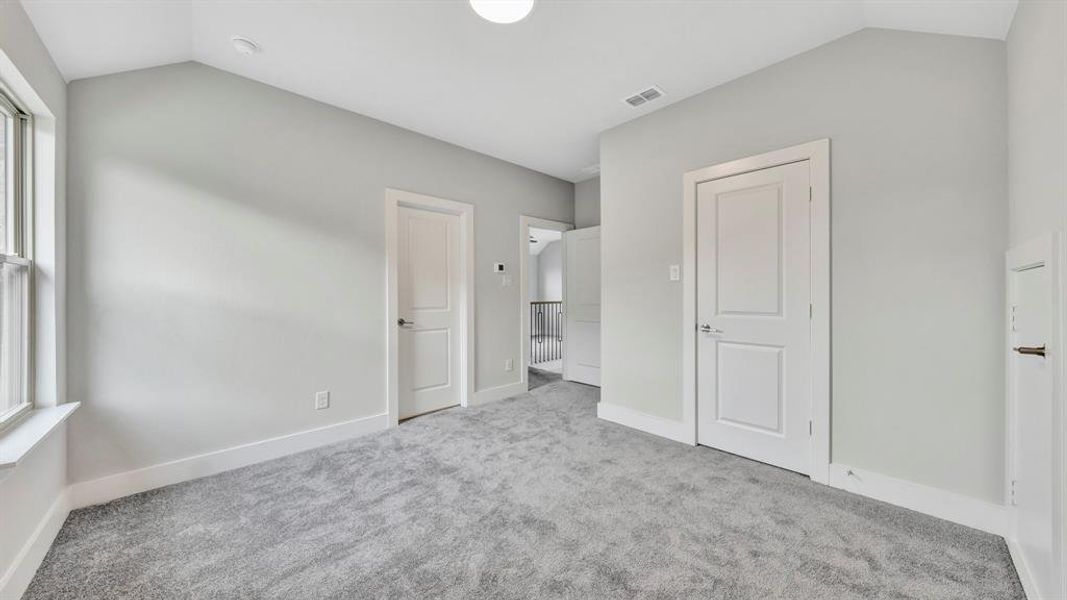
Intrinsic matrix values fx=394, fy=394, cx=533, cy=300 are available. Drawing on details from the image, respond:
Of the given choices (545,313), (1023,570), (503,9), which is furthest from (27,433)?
(545,313)

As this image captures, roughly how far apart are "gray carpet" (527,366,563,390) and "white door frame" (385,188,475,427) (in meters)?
1.03

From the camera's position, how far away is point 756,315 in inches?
101

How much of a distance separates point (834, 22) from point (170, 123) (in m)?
3.78

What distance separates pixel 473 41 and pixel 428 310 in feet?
7.35

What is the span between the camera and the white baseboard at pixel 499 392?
3939 mm

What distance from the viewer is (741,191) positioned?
8.59 ft

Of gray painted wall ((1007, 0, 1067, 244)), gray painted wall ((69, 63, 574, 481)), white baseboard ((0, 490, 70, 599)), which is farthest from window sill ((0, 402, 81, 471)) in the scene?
gray painted wall ((1007, 0, 1067, 244))

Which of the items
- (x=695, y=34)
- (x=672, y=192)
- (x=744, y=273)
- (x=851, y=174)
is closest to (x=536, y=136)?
(x=672, y=192)

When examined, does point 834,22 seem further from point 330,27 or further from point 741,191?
point 330,27

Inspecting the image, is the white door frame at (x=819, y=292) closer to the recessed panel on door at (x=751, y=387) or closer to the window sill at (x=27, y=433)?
the recessed panel on door at (x=751, y=387)

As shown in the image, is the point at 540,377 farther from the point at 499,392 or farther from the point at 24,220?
the point at 24,220

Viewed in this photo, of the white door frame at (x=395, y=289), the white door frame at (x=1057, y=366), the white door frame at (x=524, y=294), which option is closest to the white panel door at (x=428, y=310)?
the white door frame at (x=395, y=289)

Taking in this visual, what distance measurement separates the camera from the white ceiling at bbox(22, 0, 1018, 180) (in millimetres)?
1873

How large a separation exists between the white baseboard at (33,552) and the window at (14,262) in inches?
19.7
